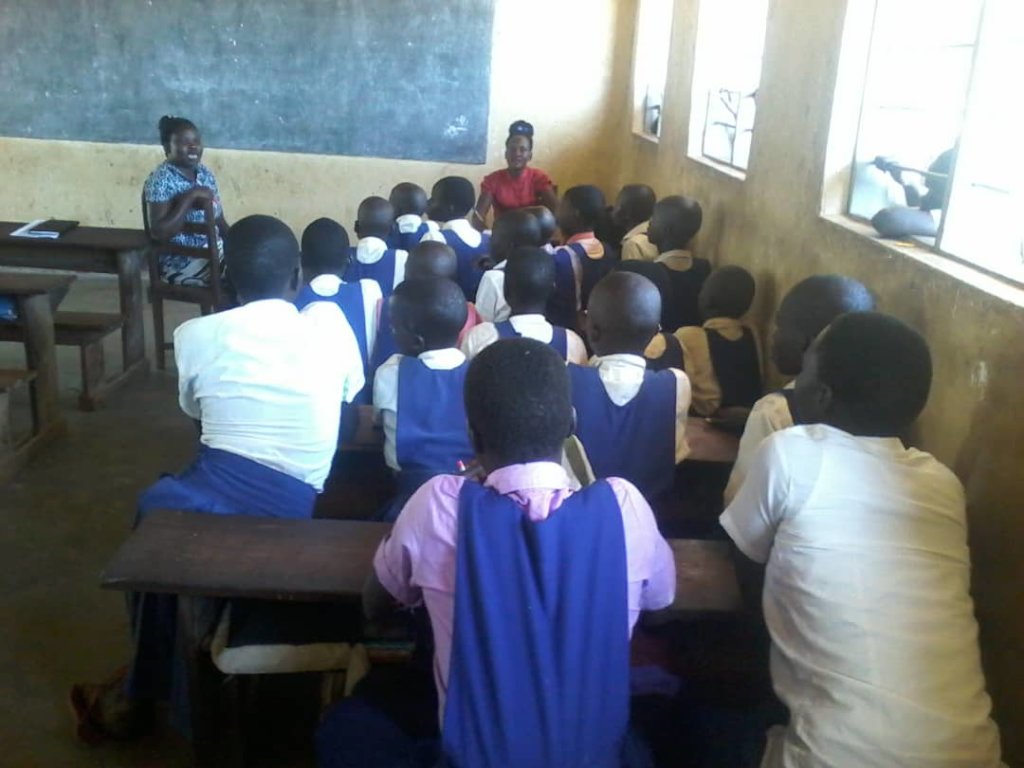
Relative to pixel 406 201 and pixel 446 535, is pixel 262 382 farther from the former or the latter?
pixel 406 201

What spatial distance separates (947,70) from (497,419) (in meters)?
1.90

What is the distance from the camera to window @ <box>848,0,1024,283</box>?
2.10 meters

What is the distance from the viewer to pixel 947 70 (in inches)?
98.8

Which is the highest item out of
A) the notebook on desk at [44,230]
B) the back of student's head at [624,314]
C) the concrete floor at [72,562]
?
the back of student's head at [624,314]

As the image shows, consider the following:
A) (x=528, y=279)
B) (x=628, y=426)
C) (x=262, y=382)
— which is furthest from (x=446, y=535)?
(x=528, y=279)

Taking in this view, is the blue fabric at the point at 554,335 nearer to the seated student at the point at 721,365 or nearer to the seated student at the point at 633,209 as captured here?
the seated student at the point at 721,365

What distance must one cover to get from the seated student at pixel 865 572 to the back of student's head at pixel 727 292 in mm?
1379

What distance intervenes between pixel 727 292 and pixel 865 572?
1.66m

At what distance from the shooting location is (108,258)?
4348 millimetres

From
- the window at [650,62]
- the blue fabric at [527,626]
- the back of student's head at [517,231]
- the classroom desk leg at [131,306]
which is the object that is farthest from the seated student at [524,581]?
the window at [650,62]

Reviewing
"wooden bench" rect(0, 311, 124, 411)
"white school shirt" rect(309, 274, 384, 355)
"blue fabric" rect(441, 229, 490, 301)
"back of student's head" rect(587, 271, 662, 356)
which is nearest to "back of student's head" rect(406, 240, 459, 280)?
"white school shirt" rect(309, 274, 384, 355)

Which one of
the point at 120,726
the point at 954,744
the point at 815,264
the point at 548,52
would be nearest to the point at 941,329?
the point at 815,264

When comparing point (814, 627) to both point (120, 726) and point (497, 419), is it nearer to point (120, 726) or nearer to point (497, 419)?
point (497, 419)

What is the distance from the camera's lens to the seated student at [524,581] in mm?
1231
